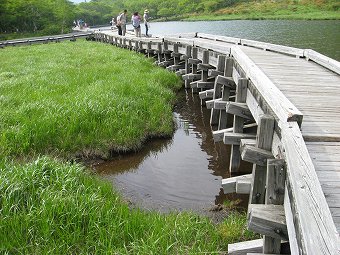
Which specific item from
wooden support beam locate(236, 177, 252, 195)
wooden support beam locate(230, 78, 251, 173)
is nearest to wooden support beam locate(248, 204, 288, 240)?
wooden support beam locate(236, 177, 252, 195)

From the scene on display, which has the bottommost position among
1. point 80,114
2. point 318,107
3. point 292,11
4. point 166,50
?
point 80,114

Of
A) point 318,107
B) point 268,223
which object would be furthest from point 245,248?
point 318,107

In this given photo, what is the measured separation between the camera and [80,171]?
5625 mm

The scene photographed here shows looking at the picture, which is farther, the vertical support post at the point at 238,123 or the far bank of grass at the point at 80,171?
the vertical support post at the point at 238,123

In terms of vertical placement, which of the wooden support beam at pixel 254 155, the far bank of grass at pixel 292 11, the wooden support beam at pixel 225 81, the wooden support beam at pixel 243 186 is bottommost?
the wooden support beam at pixel 243 186

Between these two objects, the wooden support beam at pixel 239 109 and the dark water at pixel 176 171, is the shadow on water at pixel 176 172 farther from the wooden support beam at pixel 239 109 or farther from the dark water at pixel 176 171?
the wooden support beam at pixel 239 109

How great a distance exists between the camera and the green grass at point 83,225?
397cm

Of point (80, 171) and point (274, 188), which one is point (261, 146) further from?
point (80, 171)

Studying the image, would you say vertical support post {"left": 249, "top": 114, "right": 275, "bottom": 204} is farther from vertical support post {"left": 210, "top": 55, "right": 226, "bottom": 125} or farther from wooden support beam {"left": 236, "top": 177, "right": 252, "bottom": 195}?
vertical support post {"left": 210, "top": 55, "right": 226, "bottom": 125}

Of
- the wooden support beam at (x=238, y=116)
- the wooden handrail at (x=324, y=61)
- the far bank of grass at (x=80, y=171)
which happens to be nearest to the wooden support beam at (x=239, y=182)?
the far bank of grass at (x=80, y=171)

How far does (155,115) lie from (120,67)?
5.99 meters

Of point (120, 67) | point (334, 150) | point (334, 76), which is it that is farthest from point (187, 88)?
point (334, 150)

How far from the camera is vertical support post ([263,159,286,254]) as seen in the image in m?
3.50

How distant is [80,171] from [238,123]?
10.1 ft
